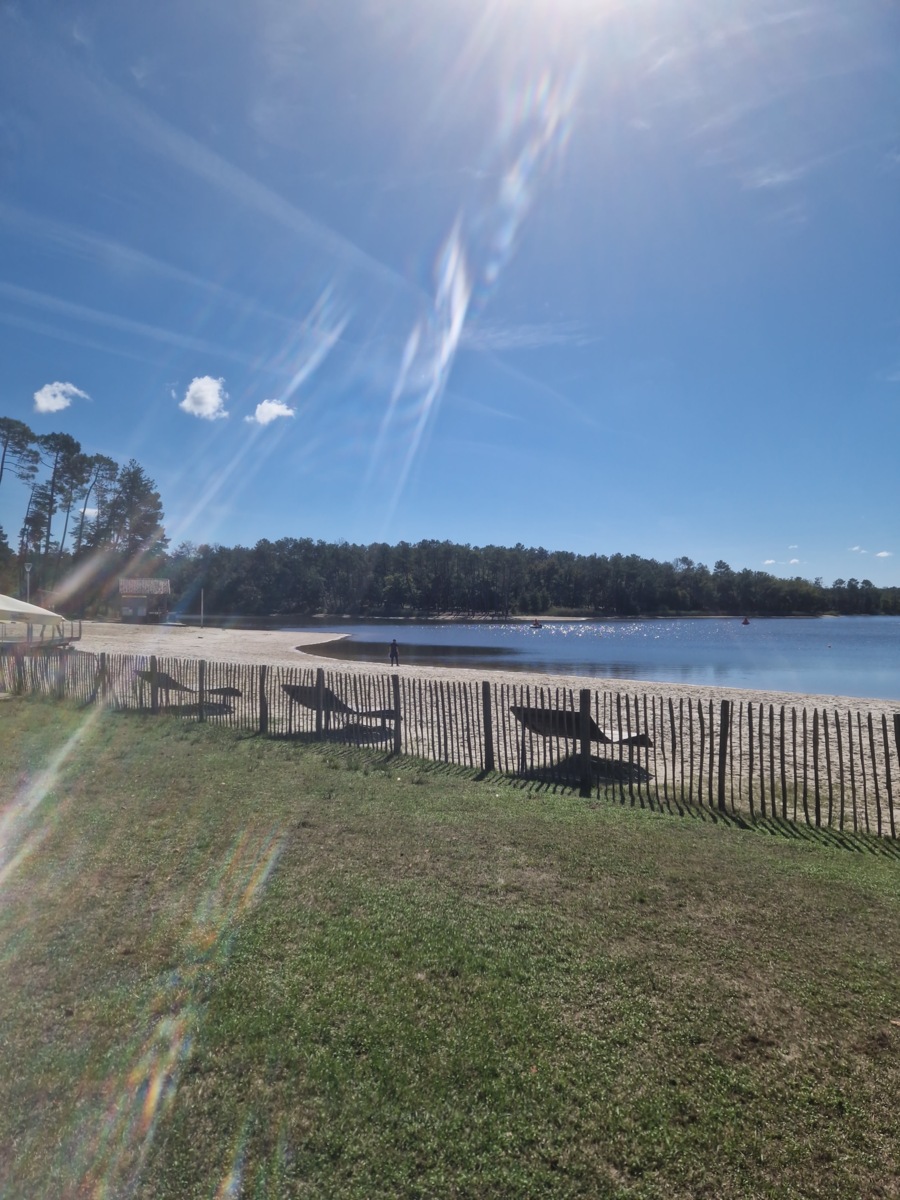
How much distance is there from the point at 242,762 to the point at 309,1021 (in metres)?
6.77

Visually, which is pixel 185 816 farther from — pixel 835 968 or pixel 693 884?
pixel 835 968

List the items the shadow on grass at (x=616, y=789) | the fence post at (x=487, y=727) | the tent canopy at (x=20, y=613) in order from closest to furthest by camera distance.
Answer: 1. the shadow on grass at (x=616, y=789)
2. the fence post at (x=487, y=727)
3. the tent canopy at (x=20, y=613)

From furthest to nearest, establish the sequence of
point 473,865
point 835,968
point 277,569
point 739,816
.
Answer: point 277,569
point 739,816
point 473,865
point 835,968

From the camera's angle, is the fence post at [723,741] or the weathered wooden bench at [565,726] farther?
the weathered wooden bench at [565,726]

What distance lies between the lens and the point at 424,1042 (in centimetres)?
328

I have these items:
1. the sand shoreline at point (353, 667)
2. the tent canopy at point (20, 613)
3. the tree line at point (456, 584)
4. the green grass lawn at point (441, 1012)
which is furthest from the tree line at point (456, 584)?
the green grass lawn at point (441, 1012)

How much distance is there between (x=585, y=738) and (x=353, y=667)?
2361 cm

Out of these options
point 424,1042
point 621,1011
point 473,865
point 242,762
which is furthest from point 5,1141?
point 242,762

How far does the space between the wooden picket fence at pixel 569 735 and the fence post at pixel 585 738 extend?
0.02 metres

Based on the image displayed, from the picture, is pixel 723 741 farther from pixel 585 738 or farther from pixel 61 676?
pixel 61 676

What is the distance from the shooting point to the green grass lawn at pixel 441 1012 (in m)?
2.59

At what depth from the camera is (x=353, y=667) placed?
31719 mm

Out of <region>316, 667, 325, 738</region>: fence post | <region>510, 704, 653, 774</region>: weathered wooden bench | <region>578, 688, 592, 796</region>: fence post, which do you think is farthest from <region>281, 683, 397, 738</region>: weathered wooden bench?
<region>578, 688, 592, 796</region>: fence post

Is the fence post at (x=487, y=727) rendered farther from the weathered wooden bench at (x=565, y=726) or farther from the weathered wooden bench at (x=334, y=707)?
the weathered wooden bench at (x=334, y=707)
